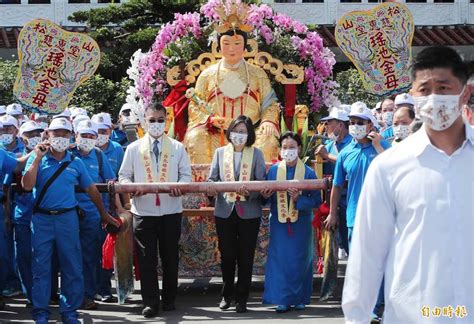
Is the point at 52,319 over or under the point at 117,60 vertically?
under

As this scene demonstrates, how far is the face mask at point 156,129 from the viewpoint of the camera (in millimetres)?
9281

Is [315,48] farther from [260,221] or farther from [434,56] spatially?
[434,56]

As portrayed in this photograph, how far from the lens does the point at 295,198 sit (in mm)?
9180

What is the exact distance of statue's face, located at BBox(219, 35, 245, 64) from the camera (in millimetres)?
11555

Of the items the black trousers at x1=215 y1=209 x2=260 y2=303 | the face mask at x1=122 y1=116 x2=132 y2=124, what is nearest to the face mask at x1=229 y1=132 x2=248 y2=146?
the black trousers at x1=215 y1=209 x2=260 y2=303

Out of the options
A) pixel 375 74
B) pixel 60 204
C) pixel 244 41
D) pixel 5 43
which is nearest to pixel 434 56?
pixel 60 204

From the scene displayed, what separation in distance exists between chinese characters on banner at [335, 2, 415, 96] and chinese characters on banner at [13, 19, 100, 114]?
2856 millimetres

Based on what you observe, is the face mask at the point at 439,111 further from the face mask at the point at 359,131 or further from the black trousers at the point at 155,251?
the black trousers at the point at 155,251

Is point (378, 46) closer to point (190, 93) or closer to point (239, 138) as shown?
point (190, 93)

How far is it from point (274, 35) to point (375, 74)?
196cm

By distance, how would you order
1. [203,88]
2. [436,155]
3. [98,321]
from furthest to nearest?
[203,88] → [98,321] → [436,155]

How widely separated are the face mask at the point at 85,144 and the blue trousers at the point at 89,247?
62 centimetres

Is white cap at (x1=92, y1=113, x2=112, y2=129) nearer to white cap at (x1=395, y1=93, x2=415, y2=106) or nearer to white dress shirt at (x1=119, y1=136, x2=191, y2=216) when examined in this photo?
white dress shirt at (x1=119, y1=136, x2=191, y2=216)

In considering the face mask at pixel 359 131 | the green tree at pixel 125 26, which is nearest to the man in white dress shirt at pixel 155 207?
the face mask at pixel 359 131
